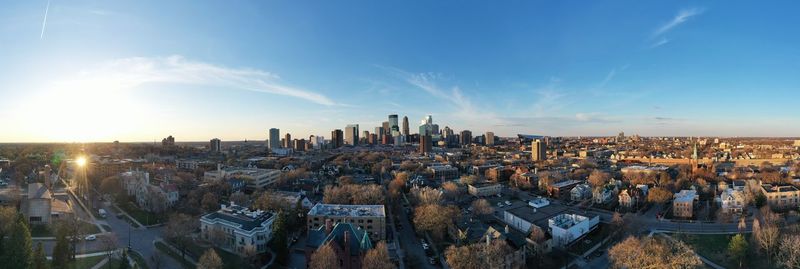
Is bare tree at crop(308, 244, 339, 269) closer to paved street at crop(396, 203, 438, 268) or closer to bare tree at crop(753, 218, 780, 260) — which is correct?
paved street at crop(396, 203, 438, 268)

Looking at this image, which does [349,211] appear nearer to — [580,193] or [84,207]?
[84,207]

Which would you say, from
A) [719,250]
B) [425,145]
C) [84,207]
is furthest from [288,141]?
[719,250]

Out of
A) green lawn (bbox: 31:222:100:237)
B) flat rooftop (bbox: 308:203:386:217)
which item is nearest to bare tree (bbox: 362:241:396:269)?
flat rooftop (bbox: 308:203:386:217)

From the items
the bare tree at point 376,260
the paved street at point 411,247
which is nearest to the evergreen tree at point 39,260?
the bare tree at point 376,260

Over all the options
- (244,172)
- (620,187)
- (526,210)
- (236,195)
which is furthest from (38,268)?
(620,187)

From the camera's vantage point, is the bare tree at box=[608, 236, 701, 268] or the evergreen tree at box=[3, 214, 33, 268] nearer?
the evergreen tree at box=[3, 214, 33, 268]

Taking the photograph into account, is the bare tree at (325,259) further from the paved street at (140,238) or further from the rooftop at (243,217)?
the paved street at (140,238)
